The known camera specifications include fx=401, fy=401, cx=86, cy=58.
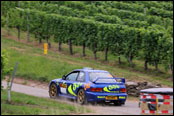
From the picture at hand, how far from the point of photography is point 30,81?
92.0 ft

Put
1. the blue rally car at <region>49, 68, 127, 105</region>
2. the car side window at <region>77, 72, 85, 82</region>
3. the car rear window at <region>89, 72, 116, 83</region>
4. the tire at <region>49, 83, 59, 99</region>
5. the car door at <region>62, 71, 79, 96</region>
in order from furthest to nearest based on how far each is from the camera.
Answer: the tire at <region>49, 83, 59, 99</region>
the car door at <region>62, 71, 79, 96</region>
the car side window at <region>77, 72, 85, 82</region>
the car rear window at <region>89, 72, 116, 83</region>
the blue rally car at <region>49, 68, 127, 105</region>

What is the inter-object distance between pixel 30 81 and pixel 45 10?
31.0 meters

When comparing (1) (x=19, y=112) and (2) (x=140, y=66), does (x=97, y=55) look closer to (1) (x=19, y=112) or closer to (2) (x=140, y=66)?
(2) (x=140, y=66)

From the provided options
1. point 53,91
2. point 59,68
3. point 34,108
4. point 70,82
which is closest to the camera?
point 34,108

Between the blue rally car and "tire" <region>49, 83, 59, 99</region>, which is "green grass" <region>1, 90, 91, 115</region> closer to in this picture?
the blue rally car

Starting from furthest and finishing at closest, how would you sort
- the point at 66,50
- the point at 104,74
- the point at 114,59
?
the point at 66,50, the point at 114,59, the point at 104,74

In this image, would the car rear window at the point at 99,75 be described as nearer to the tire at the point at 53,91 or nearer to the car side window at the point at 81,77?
the car side window at the point at 81,77

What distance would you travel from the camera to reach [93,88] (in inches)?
640

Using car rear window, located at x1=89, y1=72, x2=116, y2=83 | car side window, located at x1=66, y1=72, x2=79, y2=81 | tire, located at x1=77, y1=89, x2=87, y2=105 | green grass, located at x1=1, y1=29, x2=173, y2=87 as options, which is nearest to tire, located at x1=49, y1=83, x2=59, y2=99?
car side window, located at x1=66, y1=72, x2=79, y2=81

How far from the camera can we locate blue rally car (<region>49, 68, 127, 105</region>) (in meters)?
16.3

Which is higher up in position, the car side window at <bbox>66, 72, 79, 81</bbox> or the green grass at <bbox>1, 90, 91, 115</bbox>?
the car side window at <bbox>66, 72, 79, 81</bbox>

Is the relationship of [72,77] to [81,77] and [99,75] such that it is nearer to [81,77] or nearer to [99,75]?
[81,77]

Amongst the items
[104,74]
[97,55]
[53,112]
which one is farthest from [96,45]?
[53,112]

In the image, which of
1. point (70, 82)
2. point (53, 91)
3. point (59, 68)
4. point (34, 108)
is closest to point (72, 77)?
point (70, 82)
